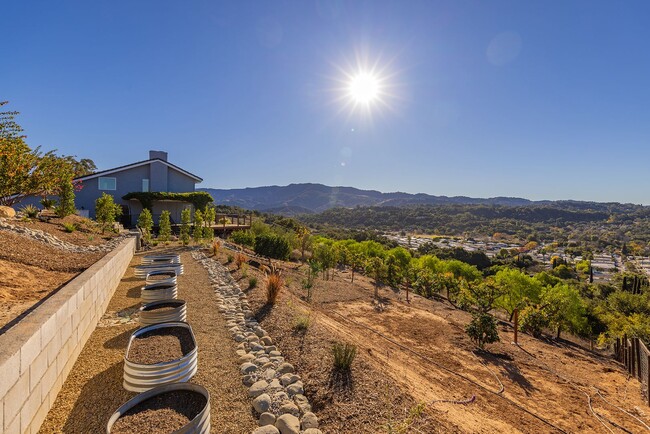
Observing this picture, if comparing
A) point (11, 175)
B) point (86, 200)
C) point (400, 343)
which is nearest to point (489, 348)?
point (400, 343)

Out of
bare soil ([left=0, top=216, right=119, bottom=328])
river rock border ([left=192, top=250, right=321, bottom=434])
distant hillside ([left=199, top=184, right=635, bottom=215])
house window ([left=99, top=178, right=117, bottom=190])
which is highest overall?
distant hillside ([left=199, top=184, right=635, bottom=215])

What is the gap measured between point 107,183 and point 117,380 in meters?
23.2

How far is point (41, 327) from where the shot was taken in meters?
2.77

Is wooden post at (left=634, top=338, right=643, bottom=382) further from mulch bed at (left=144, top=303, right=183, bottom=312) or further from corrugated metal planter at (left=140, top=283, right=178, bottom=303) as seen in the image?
corrugated metal planter at (left=140, top=283, right=178, bottom=303)

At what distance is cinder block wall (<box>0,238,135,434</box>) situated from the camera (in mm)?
2225

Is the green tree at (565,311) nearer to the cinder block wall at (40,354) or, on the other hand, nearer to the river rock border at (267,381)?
the river rock border at (267,381)

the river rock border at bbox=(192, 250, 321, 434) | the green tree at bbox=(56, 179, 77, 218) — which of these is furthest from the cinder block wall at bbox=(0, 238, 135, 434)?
the green tree at bbox=(56, 179, 77, 218)

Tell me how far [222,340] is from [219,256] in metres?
7.90

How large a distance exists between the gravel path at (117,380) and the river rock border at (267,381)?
133mm

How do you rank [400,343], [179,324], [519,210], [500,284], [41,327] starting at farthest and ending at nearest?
1. [519,210]
2. [500,284]
3. [400,343]
4. [179,324]
5. [41,327]

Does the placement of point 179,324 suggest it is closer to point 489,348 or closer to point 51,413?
point 51,413

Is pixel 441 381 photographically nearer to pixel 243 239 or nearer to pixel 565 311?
pixel 565 311

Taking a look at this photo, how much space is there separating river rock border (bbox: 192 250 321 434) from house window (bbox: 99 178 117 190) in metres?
20.9

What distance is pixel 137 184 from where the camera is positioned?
22.8 m
